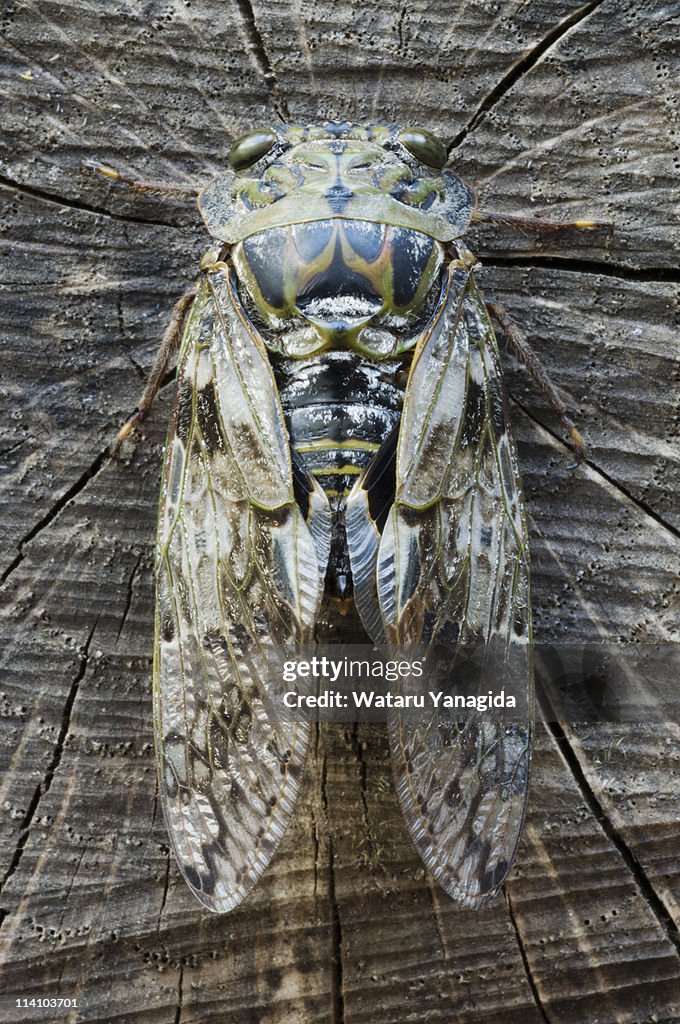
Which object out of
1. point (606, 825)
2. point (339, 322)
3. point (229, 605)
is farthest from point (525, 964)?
point (339, 322)

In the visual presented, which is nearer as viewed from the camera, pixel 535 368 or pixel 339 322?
pixel 339 322

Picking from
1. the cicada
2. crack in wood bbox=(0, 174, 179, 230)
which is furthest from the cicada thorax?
crack in wood bbox=(0, 174, 179, 230)

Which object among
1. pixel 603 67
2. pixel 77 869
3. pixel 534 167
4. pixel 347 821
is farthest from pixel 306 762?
pixel 603 67

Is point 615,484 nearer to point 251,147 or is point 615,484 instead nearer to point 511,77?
point 511,77

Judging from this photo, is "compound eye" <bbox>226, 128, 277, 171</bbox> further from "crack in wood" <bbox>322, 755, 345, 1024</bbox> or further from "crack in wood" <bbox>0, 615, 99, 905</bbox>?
"crack in wood" <bbox>322, 755, 345, 1024</bbox>

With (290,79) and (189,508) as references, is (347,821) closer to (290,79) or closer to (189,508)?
(189,508)

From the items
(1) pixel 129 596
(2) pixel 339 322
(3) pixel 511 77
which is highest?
(3) pixel 511 77
